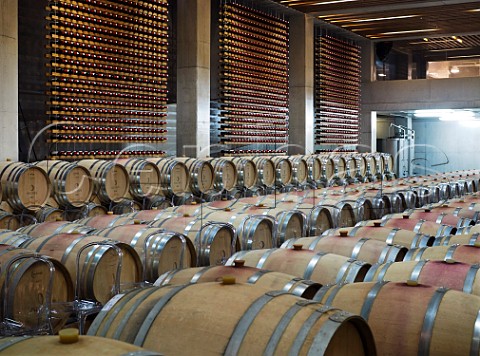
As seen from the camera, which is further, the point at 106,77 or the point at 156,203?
the point at 106,77

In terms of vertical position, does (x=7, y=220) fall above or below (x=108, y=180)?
below

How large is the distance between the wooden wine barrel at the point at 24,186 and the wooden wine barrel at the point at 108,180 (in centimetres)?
79

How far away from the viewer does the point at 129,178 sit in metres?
9.54

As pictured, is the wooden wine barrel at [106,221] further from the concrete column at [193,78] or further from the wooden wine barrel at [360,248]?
the concrete column at [193,78]

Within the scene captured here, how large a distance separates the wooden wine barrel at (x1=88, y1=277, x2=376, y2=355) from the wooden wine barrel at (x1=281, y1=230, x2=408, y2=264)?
2.10m

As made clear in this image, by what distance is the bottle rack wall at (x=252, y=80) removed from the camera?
14844 millimetres

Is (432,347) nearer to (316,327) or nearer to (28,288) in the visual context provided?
(316,327)

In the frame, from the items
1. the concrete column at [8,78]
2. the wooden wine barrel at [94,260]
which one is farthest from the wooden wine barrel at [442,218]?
the concrete column at [8,78]

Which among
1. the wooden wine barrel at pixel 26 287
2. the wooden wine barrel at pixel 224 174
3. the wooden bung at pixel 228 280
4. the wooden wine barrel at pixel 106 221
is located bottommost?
the wooden wine barrel at pixel 26 287

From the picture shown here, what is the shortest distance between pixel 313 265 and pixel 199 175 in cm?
650

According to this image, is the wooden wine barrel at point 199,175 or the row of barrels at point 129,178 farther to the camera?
the wooden wine barrel at point 199,175

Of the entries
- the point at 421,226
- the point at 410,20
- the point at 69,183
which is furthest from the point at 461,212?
the point at 410,20

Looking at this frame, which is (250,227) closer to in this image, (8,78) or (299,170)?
(8,78)

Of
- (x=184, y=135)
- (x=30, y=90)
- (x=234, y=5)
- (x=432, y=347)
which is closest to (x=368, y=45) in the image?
(x=234, y=5)
